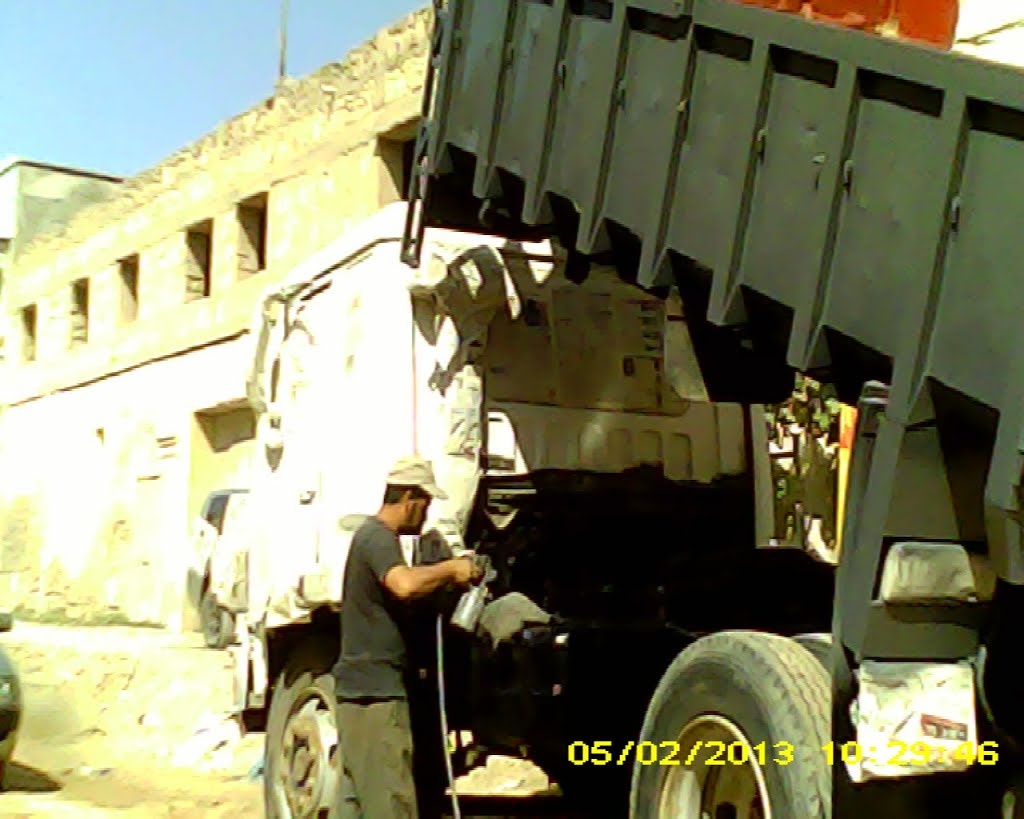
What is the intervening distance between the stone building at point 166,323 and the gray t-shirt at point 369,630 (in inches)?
437

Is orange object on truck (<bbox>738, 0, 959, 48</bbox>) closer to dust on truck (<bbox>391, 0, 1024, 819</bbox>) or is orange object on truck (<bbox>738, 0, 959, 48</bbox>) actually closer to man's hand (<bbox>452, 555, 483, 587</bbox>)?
dust on truck (<bbox>391, 0, 1024, 819</bbox>)

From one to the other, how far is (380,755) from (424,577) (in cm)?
76

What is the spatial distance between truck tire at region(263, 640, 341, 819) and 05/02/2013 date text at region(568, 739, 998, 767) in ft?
6.83

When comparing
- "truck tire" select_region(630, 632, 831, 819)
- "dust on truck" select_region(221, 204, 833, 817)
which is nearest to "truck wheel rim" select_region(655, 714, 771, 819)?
"truck tire" select_region(630, 632, 831, 819)

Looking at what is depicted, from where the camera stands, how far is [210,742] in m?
11.2

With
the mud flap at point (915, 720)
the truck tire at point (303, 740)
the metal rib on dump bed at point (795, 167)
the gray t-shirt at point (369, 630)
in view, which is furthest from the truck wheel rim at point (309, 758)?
the mud flap at point (915, 720)

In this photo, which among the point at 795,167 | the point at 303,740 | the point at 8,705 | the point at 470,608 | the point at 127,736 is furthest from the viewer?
the point at 127,736

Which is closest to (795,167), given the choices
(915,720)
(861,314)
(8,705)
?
(861,314)

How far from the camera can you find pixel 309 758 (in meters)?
6.43

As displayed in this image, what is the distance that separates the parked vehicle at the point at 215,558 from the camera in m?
8.07

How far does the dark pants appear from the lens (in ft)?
18.0

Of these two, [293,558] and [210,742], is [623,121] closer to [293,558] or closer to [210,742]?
[293,558]

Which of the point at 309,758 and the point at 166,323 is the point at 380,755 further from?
the point at 166,323

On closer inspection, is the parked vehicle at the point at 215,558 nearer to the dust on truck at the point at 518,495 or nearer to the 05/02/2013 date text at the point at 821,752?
the dust on truck at the point at 518,495
